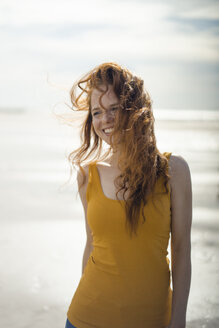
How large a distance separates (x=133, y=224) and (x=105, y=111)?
58 centimetres

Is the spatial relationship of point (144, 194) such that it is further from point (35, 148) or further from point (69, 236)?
point (35, 148)

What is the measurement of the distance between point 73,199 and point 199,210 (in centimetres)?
247

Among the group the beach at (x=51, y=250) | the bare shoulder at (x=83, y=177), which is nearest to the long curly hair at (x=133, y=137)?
the bare shoulder at (x=83, y=177)

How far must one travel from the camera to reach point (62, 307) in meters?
4.10

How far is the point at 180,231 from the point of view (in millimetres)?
1899

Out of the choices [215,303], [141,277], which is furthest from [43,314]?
[141,277]

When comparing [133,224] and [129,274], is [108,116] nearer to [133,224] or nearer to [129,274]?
[133,224]

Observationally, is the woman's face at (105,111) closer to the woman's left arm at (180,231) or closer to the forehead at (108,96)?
the forehead at (108,96)

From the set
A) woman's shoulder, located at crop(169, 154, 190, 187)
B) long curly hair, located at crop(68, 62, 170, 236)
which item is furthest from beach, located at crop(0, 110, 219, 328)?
woman's shoulder, located at crop(169, 154, 190, 187)

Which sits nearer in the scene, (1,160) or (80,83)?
(80,83)

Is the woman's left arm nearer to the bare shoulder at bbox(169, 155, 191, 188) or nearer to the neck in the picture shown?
the bare shoulder at bbox(169, 155, 191, 188)

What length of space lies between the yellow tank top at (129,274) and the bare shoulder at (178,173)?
60 mm

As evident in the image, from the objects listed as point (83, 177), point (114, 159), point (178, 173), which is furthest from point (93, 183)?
point (178, 173)

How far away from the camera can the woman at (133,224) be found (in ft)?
6.03
